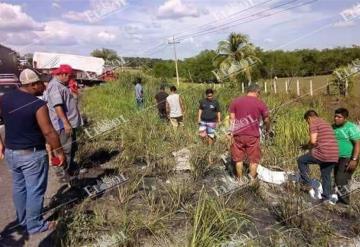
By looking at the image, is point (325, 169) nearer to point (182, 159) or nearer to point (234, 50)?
point (182, 159)

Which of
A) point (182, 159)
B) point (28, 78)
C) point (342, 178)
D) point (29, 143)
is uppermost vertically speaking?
point (28, 78)

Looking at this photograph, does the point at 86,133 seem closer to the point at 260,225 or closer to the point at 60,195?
the point at 60,195

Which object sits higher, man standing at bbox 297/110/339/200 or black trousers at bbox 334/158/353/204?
man standing at bbox 297/110/339/200

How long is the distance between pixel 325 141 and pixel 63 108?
10.9 ft

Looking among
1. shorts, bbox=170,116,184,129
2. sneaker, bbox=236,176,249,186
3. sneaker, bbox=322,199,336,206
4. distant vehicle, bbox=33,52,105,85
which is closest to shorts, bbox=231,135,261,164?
sneaker, bbox=236,176,249,186

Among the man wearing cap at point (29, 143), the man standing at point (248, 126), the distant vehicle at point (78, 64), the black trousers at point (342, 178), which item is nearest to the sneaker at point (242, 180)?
the man standing at point (248, 126)

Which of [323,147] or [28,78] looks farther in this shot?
[323,147]

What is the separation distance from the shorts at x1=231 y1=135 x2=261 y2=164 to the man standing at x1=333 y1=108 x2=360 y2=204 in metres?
1.05

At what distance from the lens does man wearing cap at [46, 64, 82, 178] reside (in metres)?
5.18

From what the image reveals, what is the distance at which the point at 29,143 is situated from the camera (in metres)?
3.83

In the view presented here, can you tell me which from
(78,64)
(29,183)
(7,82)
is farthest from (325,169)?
(78,64)

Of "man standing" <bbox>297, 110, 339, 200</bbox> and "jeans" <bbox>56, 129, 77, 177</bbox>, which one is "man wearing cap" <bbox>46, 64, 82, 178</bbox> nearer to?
"jeans" <bbox>56, 129, 77, 177</bbox>

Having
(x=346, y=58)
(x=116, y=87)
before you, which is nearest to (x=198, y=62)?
(x=346, y=58)

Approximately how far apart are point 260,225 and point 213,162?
92.8 inches
